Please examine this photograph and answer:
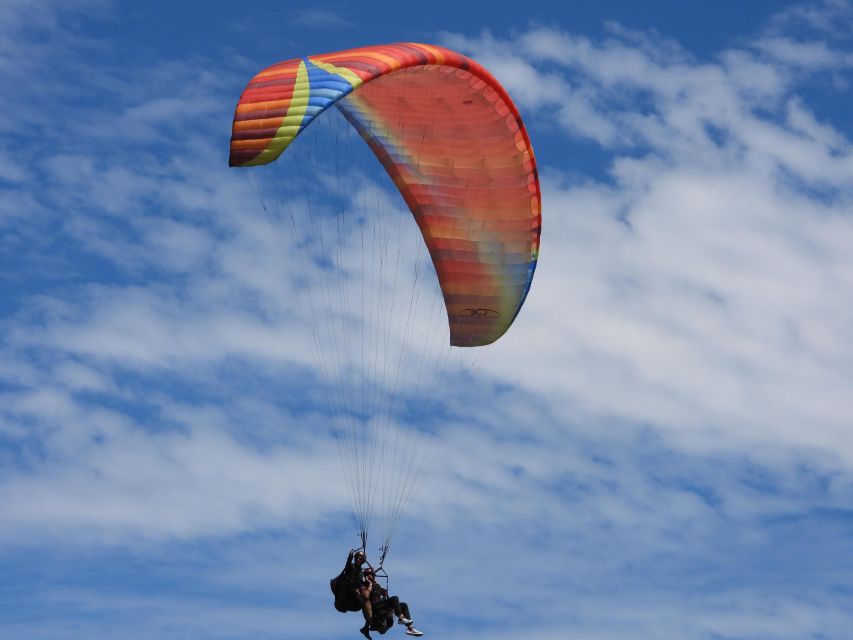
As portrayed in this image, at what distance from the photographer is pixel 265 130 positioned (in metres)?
34.0

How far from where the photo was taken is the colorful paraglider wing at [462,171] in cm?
3969

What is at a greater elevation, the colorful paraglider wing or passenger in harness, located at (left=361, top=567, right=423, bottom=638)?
the colorful paraglider wing

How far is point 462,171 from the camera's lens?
40969 millimetres

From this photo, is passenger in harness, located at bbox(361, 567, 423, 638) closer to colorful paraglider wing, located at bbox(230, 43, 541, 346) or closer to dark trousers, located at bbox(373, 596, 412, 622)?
dark trousers, located at bbox(373, 596, 412, 622)

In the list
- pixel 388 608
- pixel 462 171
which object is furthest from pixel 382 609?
pixel 462 171

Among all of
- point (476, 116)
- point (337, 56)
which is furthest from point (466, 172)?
point (337, 56)

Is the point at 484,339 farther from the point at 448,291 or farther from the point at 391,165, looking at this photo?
the point at 391,165

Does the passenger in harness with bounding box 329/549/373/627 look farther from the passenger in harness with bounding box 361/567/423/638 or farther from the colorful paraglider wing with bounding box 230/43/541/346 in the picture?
the colorful paraglider wing with bounding box 230/43/541/346

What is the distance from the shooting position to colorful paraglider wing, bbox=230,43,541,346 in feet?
130

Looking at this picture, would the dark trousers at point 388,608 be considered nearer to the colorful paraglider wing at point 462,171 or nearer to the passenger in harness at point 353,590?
the passenger in harness at point 353,590

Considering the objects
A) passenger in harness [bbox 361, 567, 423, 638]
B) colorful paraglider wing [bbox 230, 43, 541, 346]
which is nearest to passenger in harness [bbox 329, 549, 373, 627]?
passenger in harness [bbox 361, 567, 423, 638]

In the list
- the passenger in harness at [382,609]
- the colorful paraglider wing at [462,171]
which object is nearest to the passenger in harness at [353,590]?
the passenger in harness at [382,609]

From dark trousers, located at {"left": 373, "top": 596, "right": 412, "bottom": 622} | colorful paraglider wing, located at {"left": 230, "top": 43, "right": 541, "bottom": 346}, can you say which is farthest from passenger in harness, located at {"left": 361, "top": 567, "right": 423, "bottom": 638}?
colorful paraglider wing, located at {"left": 230, "top": 43, "right": 541, "bottom": 346}

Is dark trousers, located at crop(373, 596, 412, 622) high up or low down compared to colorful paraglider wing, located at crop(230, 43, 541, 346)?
down
